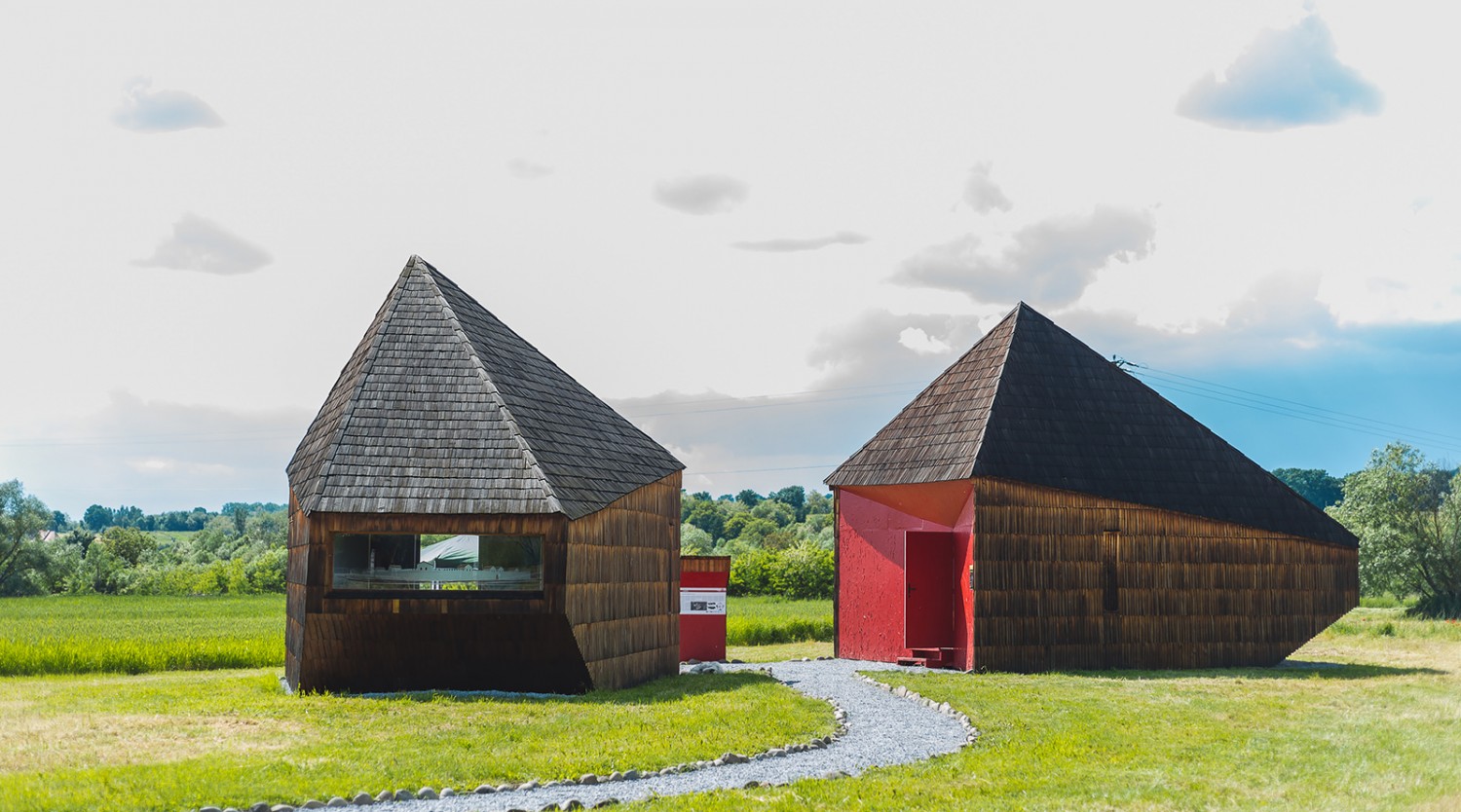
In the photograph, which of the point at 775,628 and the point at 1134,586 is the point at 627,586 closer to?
the point at 1134,586

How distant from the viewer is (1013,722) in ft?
46.5

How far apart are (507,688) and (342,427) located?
422 cm

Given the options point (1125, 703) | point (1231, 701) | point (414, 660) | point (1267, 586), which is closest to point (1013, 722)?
point (1125, 703)

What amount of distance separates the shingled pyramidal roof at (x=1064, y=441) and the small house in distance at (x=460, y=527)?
5684 millimetres

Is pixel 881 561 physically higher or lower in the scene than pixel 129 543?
higher

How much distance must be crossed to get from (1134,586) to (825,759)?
12034 millimetres

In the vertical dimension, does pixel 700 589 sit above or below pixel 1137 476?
below

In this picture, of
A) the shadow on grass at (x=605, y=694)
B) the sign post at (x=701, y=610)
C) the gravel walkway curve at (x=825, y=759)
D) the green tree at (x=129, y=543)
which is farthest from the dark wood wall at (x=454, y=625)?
the green tree at (x=129, y=543)

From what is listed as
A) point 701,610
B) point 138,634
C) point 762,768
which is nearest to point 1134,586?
point 701,610

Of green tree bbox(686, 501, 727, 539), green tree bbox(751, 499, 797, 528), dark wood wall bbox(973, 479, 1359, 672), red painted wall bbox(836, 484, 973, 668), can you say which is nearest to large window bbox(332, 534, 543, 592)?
red painted wall bbox(836, 484, 973, 668)

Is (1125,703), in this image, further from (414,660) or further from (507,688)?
(414,660)

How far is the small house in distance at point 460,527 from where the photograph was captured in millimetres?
16281

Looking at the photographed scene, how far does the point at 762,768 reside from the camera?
11.2 metres

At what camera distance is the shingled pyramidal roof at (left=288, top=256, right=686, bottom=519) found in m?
16.4
